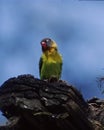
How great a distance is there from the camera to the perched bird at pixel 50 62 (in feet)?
29.8

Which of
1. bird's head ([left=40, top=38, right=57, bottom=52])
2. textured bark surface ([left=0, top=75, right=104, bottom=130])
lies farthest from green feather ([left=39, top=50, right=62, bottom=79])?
textured bark surface ([left=0, top=75, right=104, bottom=130])

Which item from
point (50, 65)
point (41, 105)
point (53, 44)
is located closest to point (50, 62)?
point (50, 65)

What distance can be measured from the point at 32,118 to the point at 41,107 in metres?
0.21

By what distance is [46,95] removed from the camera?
254 inches

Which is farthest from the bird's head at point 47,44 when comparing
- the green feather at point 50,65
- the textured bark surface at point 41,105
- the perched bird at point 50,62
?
the textured bark surface at point 41,105

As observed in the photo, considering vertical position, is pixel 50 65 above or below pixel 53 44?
below

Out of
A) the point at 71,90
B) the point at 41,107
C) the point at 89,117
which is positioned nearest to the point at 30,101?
the point at 41,107

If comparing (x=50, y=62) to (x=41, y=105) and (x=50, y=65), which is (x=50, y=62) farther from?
(x=41, y=105)

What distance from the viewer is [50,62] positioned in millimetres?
9164

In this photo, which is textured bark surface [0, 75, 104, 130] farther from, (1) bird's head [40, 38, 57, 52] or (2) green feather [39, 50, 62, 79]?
(1) bird's head [40, 38, 57, 52]

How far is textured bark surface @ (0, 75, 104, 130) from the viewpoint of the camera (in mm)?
6387

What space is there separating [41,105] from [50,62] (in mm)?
2820

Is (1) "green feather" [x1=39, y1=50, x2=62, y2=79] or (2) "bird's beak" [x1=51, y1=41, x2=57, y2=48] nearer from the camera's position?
(1) "green feather" [x1=39, y1=50, x2=62, y2=79]

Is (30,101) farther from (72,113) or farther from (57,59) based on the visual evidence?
(57,59)
